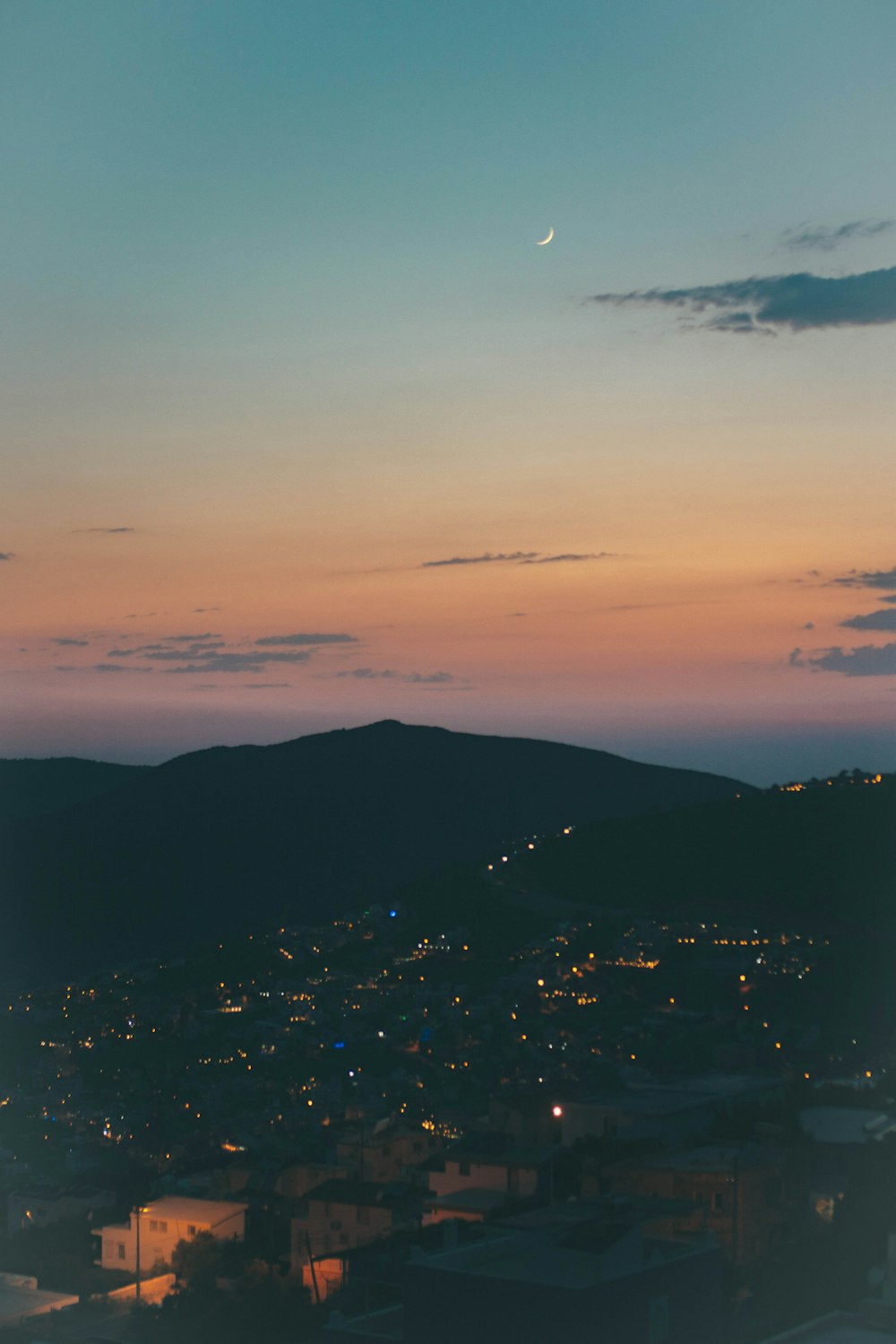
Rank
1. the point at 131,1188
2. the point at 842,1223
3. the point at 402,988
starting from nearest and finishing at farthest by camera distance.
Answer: the point at 842,1223 → the point at 131,1188 → the point at 402,988

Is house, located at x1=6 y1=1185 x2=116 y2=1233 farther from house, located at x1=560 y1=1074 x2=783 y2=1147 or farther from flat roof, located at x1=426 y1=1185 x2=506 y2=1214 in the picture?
house, located at x1=560 y1=1074 x2=783 y2=1147

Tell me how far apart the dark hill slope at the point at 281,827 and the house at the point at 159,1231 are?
63.5 meters

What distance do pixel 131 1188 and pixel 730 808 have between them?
46255mm

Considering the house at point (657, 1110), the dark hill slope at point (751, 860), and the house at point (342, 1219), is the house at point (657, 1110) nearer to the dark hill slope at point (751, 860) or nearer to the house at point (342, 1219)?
the house at point (342, 1219)

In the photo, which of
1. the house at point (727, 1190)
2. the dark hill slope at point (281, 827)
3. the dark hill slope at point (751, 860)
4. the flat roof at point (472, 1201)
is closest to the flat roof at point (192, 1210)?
the flat roof at point (472, 1201)

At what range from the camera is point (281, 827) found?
117 meters

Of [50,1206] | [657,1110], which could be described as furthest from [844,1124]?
[50,1206]

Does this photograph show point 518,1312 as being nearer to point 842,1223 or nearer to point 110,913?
point 842,1223

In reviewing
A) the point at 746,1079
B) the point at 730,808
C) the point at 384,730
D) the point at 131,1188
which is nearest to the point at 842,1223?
the point at 746,1079

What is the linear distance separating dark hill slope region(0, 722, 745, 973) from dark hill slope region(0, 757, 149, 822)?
33.1ft

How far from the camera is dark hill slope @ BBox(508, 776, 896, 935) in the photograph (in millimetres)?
55094

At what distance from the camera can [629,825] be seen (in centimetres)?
7019

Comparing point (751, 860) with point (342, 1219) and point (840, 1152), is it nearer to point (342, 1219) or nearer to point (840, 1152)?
point (840, 1152)

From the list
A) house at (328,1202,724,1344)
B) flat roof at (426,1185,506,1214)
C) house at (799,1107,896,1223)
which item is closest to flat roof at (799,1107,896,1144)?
house at (799,1107,896,1223)
